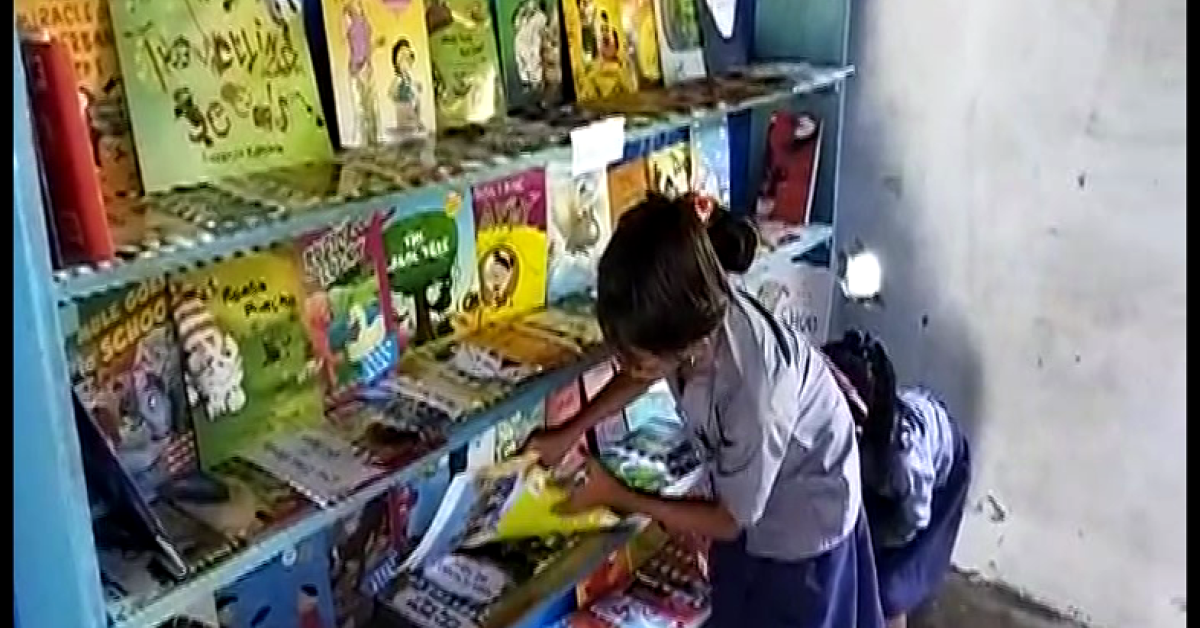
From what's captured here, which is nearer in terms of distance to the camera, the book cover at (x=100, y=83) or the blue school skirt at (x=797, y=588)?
the book cover at (x=100, y=83)

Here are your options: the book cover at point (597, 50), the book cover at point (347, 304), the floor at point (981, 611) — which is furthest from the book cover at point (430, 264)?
the floor at point (981, 611)

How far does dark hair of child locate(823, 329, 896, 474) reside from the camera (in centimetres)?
187

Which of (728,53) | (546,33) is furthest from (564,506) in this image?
(728,53)

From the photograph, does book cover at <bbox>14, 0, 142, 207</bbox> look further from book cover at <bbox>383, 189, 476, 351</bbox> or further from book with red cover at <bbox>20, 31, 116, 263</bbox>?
book cover at <bbox>383, 189, 476, 351</bbox>

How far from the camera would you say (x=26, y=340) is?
3.45 ft

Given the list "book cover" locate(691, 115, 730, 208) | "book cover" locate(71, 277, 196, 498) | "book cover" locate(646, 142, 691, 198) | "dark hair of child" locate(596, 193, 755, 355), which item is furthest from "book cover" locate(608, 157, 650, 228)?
"book cover" locate(71, 277, 196, 498)

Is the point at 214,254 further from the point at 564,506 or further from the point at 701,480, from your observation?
the point at 701,480

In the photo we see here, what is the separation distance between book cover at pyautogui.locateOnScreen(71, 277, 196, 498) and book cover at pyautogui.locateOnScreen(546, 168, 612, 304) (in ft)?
2.04

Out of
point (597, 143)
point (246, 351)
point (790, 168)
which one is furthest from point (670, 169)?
point (246, 351)

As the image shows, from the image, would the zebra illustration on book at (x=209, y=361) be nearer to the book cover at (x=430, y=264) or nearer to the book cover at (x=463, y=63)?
the book cover at (x=430, y=264)

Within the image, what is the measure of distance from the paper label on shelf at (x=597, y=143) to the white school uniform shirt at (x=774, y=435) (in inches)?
9.1

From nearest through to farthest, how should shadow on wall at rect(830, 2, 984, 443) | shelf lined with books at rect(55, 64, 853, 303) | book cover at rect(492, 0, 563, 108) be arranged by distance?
shelf lined with books at rect(55, 64, 853, 303) < book cover at rect(492, 0, 563, 108) < shadow on wall at rect(830, 2, 984, 443)

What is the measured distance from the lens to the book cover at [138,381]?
134 centimetres

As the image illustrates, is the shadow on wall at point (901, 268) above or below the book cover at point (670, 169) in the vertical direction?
below
